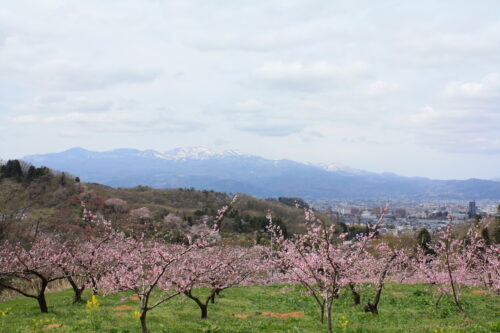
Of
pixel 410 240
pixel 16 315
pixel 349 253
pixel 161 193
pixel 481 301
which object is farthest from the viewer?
pixel 161 193

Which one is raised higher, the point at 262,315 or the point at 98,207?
the point at 98,207

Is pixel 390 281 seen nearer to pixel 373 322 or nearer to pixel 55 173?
pixel 373 322

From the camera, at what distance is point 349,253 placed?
15.3 metres

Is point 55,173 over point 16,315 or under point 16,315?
over

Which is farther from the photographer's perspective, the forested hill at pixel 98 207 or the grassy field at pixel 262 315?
the forested hill at pixel 98 207

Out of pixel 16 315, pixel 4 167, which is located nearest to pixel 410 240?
pixel 16 315

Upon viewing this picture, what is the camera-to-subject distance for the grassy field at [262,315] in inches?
514

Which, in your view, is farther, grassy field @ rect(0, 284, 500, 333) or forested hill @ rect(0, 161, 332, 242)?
forested hill @ rect(0, 161, 332, 242)

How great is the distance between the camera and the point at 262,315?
18.9m

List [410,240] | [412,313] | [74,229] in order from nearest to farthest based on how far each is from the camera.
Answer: [412,313]
[74,229]
[410,240]

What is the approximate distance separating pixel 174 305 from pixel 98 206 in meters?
59.2

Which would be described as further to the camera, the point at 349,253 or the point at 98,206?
the point at 98,206

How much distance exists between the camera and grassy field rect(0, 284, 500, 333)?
13.0 meters

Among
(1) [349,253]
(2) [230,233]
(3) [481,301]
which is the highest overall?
(1) [349,253]
